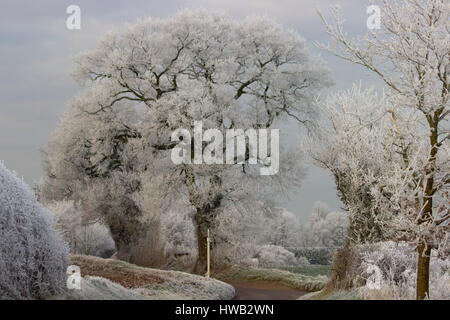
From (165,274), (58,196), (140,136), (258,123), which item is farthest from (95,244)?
(165,274)

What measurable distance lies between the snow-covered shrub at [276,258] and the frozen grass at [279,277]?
1.53 metres

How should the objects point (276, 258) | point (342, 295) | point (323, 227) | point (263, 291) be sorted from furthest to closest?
point (323, 227) → point (276, 258) → point (263, 291) → point (342, 295)

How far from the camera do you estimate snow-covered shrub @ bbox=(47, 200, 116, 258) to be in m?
19.0

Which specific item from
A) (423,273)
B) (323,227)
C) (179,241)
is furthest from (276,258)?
(423,273)

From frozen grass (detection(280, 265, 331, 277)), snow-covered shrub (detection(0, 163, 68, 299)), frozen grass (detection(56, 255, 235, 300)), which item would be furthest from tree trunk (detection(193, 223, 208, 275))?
snow-covered shrub (detection(0, 163, 68, 299))

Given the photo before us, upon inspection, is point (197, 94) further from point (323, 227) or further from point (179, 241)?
point (323, 227)

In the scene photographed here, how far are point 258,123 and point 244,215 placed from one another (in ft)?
8.66

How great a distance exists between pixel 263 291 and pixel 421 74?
9944 millimetres

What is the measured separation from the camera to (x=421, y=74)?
848 centimetres

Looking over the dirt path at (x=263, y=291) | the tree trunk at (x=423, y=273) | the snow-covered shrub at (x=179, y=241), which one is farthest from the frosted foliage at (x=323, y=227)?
the tree trunk at (x=423, y=273)

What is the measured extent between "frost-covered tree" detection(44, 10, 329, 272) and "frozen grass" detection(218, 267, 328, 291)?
0.93 metres

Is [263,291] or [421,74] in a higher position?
[421,74]

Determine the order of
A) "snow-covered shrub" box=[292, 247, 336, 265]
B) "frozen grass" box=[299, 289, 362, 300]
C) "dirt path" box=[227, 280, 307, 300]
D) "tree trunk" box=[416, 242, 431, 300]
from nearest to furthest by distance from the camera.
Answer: "tree trunk" box=[416, 242, 431, 300], "frozen grass" box=[299, 289, 362, 300], "dirt path" box=[227, 280, 307, 300], "snow-covered shrub" box=[292, 247, 336, 265]

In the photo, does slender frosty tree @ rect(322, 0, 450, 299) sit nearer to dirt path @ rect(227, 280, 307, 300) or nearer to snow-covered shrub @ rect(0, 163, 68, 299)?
snow-covered shrub @ rect(0, 163, 68, 299)
